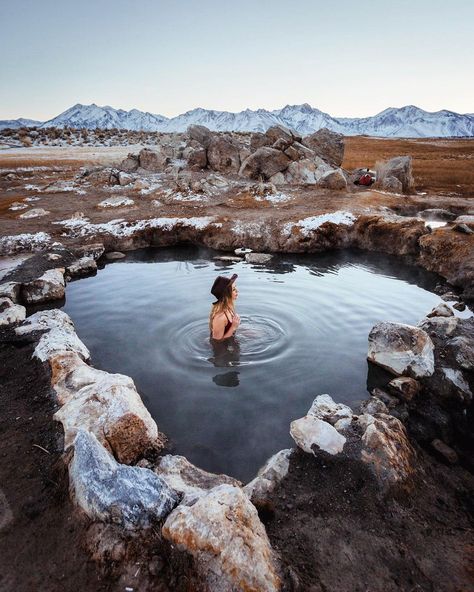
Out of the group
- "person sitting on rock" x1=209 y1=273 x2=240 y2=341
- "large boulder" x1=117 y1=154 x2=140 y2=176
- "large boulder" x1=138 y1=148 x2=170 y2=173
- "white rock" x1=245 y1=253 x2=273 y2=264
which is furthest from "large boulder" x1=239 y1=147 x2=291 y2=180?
"person sitting on rock" x1=209 y1=273 x2=240 y2=341

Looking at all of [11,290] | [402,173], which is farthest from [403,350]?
[402,173]

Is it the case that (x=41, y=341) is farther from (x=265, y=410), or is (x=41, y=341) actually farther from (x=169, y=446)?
(x=265, y=410)

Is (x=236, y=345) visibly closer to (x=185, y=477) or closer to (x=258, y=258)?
(x=185, y=477)

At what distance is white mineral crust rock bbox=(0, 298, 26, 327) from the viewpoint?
9219 millimetres

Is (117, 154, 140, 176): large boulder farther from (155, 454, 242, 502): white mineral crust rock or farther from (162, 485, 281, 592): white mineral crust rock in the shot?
(162, 485, 281, 592): white mineral crust rock

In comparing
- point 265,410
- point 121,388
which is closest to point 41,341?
point 121,388

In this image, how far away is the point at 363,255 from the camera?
17.2 metres

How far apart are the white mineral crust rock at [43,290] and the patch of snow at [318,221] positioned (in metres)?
10.6

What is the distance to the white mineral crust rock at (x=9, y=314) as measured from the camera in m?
9.22

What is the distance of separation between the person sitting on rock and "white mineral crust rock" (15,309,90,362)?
9.61 ft

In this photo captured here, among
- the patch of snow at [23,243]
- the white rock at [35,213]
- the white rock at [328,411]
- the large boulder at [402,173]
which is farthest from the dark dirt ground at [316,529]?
the large boulder at [402,173]

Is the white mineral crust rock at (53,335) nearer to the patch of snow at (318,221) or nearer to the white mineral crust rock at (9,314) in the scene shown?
the white mineral crust rock at (9,314)

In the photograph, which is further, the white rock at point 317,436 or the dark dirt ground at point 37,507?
the white rock at point 317,436

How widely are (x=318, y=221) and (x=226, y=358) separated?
471 inches
